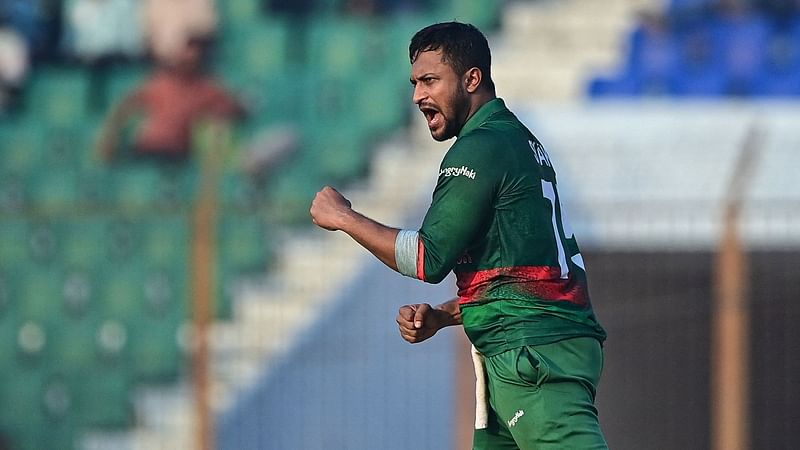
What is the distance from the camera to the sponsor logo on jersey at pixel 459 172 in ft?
12.2

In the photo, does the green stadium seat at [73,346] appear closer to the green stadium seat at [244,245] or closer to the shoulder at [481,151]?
the green stadium seat at [244,245]

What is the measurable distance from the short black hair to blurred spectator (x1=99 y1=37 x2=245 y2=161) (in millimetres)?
7492

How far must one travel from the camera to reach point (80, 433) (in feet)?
33.2

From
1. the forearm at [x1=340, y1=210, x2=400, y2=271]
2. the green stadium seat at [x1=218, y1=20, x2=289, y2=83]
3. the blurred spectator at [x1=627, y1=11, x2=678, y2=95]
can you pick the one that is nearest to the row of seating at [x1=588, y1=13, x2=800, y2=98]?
the blurred spectator at [x1=627, y1=11, x2=678, y2=95]

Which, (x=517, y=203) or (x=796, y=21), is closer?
(x=517, y=203)

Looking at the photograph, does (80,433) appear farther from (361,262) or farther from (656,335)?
(656,335)

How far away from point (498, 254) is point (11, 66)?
28.8ft

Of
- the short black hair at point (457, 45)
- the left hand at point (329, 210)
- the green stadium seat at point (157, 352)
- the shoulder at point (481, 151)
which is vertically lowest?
the green stadium seat at point (157, 352)

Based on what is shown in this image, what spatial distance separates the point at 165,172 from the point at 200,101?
0.63 meters

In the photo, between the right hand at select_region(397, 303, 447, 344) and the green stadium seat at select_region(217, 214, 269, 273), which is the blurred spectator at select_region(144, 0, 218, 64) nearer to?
the green stadium seat at select_region(217, 214, 269, 273)

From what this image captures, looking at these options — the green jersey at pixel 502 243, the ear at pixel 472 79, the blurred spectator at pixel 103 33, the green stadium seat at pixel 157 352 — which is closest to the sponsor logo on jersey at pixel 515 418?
the green jersey at pixel 502 243

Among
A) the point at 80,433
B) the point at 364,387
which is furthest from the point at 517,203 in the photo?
the point at 80,433

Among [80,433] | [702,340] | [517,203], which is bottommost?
[80,433]

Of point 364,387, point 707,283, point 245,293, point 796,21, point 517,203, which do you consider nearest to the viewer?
point 517,203
